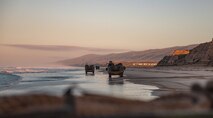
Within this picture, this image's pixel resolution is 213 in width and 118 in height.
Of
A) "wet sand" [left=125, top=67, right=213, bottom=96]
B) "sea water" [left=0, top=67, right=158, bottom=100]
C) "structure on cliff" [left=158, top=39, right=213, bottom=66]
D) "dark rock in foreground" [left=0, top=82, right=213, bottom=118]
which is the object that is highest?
"structure on cliff" [left=158, top=39, right=213, bottom=66]

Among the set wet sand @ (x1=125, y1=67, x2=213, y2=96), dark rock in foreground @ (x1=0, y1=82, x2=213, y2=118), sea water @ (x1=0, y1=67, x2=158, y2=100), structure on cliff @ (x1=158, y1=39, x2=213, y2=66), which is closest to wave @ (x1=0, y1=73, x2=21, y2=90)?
sea water @ (x1=0, y1=67, x2=158, y2=100)

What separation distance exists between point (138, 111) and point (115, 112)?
185 millimetres

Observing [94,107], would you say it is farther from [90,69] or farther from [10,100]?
[90,69]

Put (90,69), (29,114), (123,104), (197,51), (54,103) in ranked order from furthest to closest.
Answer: (197,51)
(90,69)
(123,104)
(54,103)
(29,114)

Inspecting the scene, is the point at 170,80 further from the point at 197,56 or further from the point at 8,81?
the point at 197,56

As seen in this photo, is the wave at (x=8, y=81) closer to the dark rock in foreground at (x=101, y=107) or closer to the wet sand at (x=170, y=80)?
the wet sand at (x=170, y=80)

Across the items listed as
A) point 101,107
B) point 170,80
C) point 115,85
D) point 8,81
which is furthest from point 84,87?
point 101,107

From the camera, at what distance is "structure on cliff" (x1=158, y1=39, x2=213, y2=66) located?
445ft

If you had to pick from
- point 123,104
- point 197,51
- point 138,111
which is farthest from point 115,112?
point 197,51

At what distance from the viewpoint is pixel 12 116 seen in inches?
117

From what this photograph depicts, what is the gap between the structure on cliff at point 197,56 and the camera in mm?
135500

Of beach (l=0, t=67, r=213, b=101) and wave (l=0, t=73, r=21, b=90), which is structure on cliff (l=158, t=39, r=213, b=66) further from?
beach (l=0, t=67, r=213, b=101)

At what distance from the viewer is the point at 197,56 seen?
532 ft

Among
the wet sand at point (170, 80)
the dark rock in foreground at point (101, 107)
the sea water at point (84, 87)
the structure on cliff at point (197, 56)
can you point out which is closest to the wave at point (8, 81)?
the sea water at point (84, 87)
